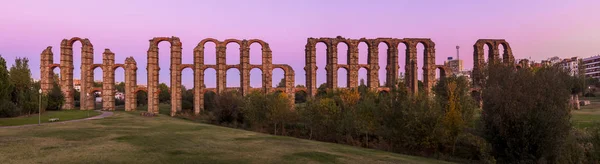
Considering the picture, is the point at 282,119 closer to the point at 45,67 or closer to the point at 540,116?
the point at 540,116

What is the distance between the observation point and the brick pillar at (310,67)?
60500 mm

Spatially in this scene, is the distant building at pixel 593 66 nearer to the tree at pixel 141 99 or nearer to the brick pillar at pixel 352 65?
the brick pillar at pixel 352 65

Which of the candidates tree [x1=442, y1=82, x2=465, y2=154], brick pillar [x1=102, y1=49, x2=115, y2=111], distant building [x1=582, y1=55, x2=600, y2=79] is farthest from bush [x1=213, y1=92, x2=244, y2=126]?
distant building [x1=582, y1=55, x2=600, y2=79]

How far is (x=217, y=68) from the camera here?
6141 centimetres

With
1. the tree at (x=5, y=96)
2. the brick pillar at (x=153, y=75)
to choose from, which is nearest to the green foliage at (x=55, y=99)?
the brick pillar at (x=153, y=75)

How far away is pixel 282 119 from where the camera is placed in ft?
124

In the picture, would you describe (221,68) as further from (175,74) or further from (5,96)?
(5,96)

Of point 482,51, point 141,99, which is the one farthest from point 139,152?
point 141,99

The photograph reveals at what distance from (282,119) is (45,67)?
45704 millimetres

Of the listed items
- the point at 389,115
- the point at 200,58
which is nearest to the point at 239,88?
the point at 200,58

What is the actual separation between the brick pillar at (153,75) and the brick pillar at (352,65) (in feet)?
105

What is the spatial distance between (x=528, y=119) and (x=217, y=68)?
1929 inches

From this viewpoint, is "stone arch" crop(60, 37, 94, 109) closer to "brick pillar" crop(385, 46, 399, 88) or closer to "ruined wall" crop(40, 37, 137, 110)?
"ruined wall" crop(40, 37, 137, 110)

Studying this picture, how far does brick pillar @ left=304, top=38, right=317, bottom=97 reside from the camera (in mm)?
60500
